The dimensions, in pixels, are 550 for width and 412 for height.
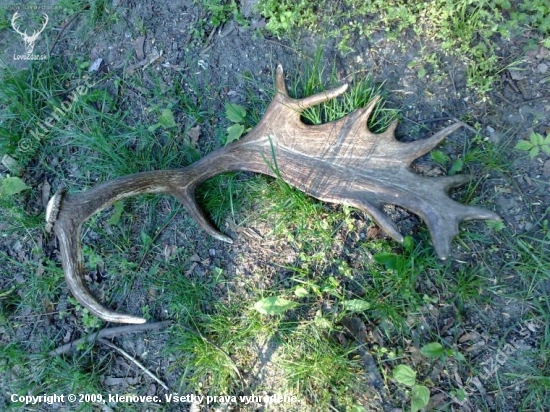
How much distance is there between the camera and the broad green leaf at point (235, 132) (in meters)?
2.81

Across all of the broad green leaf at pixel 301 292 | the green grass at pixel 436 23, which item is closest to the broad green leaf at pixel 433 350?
the broad green leaf at pixel 301 292

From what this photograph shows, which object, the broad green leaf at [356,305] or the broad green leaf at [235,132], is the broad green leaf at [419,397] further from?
the broad green leaf at [235,132]

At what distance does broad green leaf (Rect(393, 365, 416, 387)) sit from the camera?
2508mm

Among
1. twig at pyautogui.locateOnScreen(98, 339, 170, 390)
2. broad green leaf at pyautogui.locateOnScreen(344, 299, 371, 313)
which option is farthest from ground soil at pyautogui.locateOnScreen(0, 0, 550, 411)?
broad green leaf at pyautogui.locateOnScreen(344, 299, 371, 313)

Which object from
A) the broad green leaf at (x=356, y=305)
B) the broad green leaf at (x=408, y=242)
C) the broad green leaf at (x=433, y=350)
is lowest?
the broad green leaf at (x=433, y=350)

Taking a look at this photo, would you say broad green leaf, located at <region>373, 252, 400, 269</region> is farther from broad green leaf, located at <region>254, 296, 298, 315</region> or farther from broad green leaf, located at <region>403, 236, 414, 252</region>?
broad green leaf, located at <region>254, 296, 298, 315</region>

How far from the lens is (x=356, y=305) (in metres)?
2.63

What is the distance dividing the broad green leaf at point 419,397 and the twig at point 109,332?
1389 millimetres

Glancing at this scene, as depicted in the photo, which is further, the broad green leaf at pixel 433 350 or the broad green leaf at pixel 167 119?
the broad green leaf at pixel 167 119

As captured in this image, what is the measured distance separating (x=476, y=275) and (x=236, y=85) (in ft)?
5.59

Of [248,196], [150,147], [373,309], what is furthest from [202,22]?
[373,309]

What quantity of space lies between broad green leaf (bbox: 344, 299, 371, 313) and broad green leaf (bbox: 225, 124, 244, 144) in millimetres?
1072

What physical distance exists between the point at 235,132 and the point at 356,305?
114cm

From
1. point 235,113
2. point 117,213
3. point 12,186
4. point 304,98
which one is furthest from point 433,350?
point 12,186
